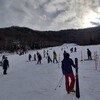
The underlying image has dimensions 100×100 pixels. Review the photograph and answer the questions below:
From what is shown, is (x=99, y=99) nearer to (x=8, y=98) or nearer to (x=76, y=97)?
(x=76, y=97)

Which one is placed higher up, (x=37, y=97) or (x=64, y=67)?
(x=64, y=67)

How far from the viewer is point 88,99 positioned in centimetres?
1048

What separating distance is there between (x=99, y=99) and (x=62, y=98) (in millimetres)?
1486

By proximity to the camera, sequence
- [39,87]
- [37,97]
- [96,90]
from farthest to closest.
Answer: [39,87]
[96,90]
[37,97]

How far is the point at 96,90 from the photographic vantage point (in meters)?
12.3

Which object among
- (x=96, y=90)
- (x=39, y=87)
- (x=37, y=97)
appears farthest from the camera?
(x=39, y=87)

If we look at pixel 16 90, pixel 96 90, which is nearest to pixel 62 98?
pixel 96 90

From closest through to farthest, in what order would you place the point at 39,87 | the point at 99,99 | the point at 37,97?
1. the point at 99,99
2. the point at 37,97
3. the point at 39,87

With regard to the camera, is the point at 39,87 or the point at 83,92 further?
the point at 39,87

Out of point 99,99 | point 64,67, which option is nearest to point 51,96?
point 64,67

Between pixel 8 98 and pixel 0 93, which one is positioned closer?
pixel 8 98

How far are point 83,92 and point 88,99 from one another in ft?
4.57

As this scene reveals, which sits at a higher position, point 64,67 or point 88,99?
point 64,67

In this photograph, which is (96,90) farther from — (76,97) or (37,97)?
(37,97)
